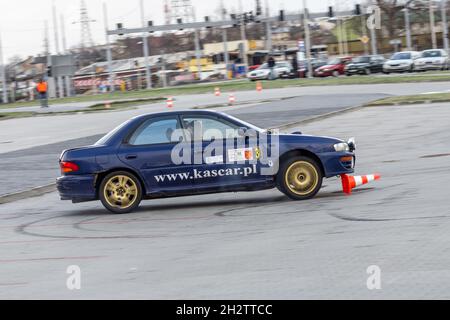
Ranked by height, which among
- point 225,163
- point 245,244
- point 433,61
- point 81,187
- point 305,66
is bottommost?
point 245,244

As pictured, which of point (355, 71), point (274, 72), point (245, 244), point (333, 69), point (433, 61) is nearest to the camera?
point (245, 244)

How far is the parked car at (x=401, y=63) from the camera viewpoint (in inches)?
2466

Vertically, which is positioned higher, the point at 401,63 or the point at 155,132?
the point at 401,63

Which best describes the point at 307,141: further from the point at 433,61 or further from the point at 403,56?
the point at 403,56

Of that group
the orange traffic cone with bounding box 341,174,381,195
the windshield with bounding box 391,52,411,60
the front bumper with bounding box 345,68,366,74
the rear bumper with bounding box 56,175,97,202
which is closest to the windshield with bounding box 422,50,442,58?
the windshield with bounding box 391,52,411,60

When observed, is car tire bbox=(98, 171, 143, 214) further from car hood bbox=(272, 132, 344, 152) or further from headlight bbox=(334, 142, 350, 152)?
headlight bbox=(334, 142, 350, 152)

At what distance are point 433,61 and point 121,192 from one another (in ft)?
167

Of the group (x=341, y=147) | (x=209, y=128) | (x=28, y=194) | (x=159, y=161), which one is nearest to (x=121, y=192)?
(x=159, y=161)

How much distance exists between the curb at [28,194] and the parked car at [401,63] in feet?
157

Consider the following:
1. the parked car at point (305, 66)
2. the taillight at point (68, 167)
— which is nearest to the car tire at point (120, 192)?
the taillight at point (68, 167)

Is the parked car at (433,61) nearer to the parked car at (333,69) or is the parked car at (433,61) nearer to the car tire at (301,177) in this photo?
the parked car at (333,69)

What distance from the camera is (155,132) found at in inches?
536

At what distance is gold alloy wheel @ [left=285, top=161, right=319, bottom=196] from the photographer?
1327 cm
